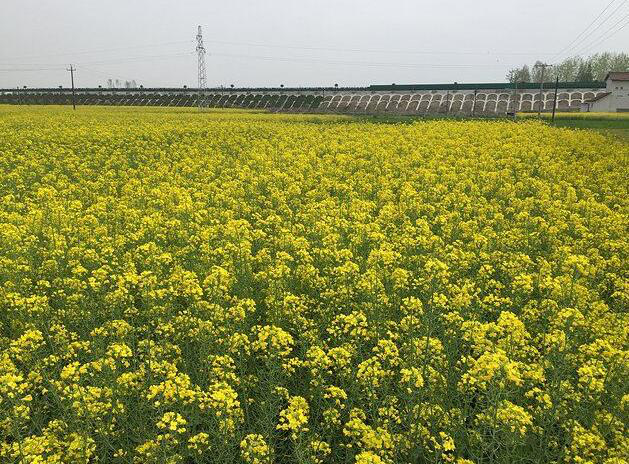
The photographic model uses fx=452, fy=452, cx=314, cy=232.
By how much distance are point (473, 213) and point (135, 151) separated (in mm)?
17670

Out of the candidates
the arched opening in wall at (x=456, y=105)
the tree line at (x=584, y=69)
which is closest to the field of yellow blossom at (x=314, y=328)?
the arched opening in wall at (x=456, y=105)

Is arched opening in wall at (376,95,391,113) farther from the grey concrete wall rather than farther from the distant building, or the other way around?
the distant building

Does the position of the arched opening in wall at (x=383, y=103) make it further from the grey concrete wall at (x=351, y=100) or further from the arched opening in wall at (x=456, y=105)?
the arched opening in wall at (x=456, y=105)

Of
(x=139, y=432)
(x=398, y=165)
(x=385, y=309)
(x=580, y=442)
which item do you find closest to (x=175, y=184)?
(x=398, y=165)

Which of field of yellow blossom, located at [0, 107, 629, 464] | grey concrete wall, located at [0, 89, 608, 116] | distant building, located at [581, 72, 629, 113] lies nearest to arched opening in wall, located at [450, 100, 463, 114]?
grey concrete wall, located at [0, 89, 608, 116]

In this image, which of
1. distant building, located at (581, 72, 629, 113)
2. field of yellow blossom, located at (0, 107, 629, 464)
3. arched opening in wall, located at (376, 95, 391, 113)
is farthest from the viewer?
arched opening in wall, located at (376, 95, 391, 113)

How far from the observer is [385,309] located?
6578 mm

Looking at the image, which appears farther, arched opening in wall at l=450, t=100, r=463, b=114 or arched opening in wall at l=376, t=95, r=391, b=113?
arched opening in wall at l=376, t=95, r=391, b=113

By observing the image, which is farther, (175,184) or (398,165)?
(398,165)

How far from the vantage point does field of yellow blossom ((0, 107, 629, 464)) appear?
4.25m

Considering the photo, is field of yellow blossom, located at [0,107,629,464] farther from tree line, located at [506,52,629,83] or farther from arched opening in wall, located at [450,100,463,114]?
tree line, located at [506,52,629,83]

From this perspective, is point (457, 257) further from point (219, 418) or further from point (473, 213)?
point (219, 418)

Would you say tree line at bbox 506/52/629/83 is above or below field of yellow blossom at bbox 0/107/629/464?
above

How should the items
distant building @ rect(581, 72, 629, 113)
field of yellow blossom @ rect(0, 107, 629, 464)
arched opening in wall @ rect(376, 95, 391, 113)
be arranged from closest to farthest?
1. field of yellow blossom @ rect(0, 107, 629, 464)
2. distant building @ rect(581, 72, 629, 113)
3. arched opening in wall @ rect(376, 95, 391, 113)
